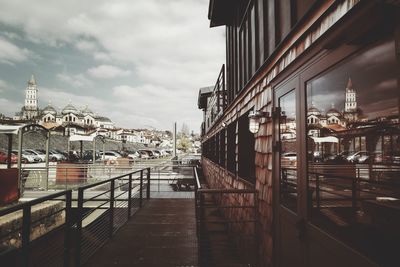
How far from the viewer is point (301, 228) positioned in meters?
2.85

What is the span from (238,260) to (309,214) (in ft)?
13.0

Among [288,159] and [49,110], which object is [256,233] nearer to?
[288,159]

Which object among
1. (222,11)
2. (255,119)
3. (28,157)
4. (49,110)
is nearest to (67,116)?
(49,110)

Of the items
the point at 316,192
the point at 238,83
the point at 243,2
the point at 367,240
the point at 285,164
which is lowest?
the point at 367,240

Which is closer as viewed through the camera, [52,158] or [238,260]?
[238,260]

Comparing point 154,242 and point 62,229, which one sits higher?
point 62,229

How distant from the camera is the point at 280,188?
3.63 meters

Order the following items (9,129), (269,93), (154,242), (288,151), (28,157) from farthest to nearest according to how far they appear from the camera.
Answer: (28,157), (9,129), (154,242), (269,93), (288,151)

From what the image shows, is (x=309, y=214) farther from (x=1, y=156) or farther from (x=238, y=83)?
(x=1, y=156)

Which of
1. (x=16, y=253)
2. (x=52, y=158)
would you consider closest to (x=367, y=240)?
(x=16, y=253)

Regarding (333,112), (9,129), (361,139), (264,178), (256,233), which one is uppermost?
(9,129)

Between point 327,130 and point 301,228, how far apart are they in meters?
1.11

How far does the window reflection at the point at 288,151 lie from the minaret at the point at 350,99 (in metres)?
0.87

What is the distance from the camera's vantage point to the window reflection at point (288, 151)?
325 cm
